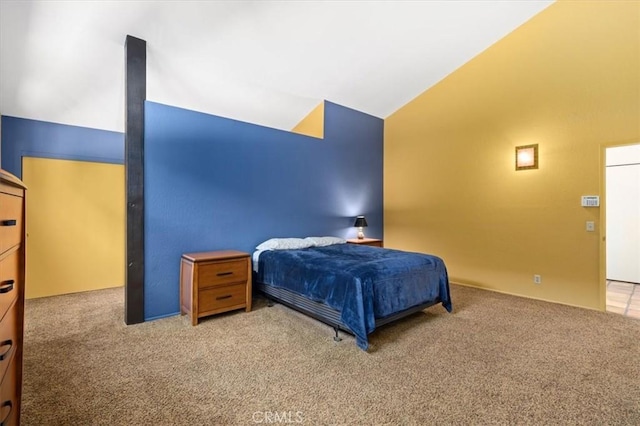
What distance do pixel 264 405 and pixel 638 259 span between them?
6395 millimetres

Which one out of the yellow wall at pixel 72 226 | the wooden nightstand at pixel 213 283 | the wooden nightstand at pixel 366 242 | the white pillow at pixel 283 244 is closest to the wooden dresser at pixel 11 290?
the wooden nightstand at pixel 213 283

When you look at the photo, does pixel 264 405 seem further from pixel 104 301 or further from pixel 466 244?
pixel 466 244

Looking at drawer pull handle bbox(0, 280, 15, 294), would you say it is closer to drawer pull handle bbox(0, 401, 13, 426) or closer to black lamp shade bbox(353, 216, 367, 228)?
drawer pull handle bbox(0, 401, 13, 426)

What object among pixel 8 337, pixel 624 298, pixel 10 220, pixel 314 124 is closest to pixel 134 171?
pixel 10 220

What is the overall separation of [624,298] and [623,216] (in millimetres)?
1772

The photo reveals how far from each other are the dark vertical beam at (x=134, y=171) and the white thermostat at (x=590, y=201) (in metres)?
5.22

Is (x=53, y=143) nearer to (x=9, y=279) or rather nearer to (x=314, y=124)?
(x=314, y=124)

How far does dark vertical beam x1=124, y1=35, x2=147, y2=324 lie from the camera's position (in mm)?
3092

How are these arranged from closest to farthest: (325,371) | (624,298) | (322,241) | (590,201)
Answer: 1. (325,371)
2. (590,201)
3. (624,298)
4. (322,241)

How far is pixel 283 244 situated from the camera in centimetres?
394

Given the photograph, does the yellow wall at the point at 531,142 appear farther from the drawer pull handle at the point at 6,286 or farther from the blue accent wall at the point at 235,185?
the drawer pull handle at the point at 6,286

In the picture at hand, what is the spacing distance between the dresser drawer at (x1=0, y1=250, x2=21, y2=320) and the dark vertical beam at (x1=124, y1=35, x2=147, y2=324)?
194cm

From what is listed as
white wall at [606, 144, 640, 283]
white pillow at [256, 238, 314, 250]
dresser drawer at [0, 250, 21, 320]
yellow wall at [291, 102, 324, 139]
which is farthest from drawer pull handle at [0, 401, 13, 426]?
white wall at [606, 144, 640, 283]

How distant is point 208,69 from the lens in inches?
141
